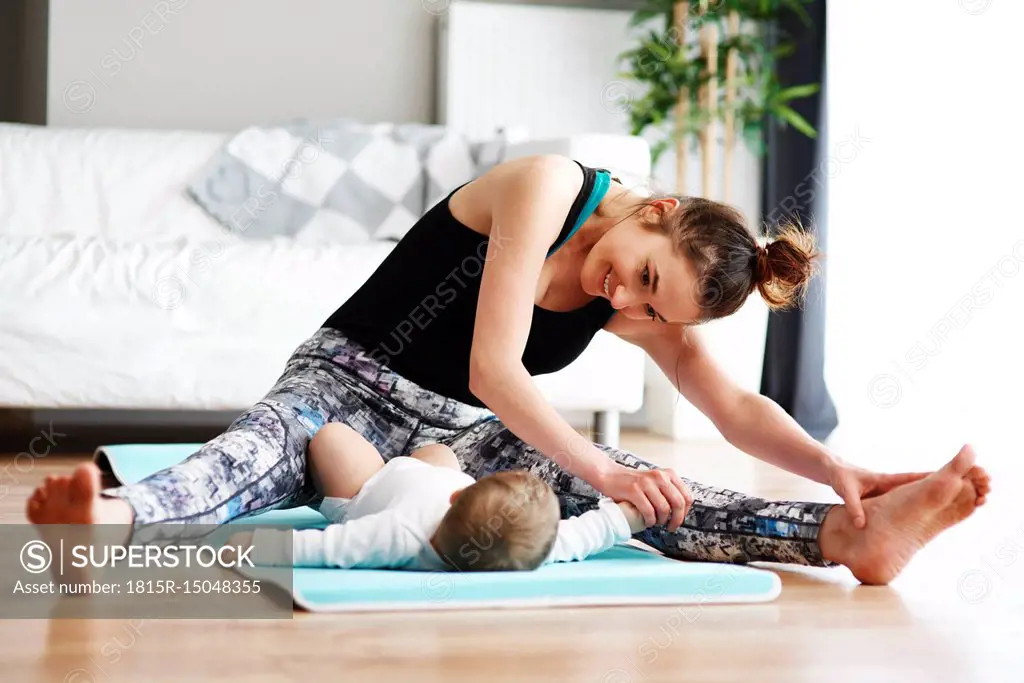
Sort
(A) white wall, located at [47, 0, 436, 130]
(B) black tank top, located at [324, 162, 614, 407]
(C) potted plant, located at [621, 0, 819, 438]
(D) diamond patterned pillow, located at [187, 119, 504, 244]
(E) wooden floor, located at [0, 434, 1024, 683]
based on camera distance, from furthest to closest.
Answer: (A) white wall, located at [47, 0, 436, 130] < (C) potted plant, located at [621, 0, 819, 438] < (D) diamond patterned pillow, located at [187, 119, 504, 244] < (B) black tank top, located at [324, 162, 614, 407] < (E) wooden floor, located at [0, 434, 1024, 683]

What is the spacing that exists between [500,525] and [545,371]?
0.47 meters

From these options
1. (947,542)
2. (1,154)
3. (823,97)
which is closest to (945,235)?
(823,97)

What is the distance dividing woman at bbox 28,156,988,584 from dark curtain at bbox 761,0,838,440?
6.28 ft

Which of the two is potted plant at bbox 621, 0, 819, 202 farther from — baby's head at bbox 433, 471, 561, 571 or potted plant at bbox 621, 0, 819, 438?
baby's head at bbox 433, 471, 561, 571

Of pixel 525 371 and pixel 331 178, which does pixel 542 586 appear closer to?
pixel 525 371

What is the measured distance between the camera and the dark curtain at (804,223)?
136 inches

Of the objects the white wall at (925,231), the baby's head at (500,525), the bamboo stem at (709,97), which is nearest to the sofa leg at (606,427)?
the white wall at (925,231)

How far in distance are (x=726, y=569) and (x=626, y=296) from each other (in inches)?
13.6

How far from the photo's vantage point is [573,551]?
1327mm

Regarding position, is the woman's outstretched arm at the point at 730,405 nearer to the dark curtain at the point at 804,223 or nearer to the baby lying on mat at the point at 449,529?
the baby lying on mat at the point at 449,529

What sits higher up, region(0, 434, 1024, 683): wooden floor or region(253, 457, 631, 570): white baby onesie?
region(253, 457, 631, 570): white baby onesie

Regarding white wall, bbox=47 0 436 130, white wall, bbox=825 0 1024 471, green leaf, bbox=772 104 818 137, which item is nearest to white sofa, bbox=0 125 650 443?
white wall, bbox=825 0 1024 471

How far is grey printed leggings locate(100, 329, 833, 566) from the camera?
124cm

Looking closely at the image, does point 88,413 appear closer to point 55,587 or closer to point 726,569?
point 55,587
